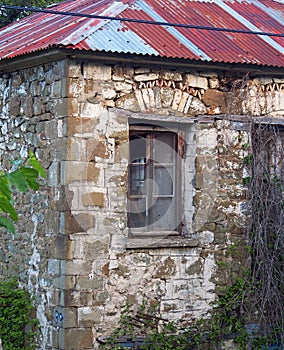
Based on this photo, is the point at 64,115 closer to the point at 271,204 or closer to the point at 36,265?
the point at 36,265

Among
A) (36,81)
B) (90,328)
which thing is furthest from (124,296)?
(36,81)

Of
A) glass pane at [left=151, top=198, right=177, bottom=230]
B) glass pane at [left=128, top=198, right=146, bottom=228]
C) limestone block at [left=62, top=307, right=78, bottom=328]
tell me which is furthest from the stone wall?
glass pane at [left=128, top=198, right=146, bottom=228]

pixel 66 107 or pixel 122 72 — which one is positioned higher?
pixel 122 72

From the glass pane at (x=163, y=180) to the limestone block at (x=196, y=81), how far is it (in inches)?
35.6

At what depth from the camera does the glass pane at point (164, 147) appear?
8305mm

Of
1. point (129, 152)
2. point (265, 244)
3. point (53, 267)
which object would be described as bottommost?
point (53, 267)

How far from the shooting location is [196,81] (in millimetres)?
8297

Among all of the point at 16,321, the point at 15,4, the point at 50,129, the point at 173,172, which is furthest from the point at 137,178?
the point at 15,4

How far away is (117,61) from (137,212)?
1557mm

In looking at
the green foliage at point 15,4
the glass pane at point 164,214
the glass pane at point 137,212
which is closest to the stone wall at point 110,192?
the glass pane at point 164,214

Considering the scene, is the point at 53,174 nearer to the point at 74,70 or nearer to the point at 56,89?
the point at 56,89

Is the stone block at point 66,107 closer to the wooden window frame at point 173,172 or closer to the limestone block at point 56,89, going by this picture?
the limestone block at point 56,89

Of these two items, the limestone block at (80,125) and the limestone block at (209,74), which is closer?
the limestone block at (80,125)

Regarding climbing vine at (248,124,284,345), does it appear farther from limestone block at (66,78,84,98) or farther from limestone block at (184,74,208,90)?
limestone block at (66,78,84,98)
